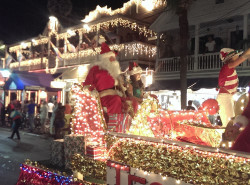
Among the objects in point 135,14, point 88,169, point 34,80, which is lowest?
point 88,169

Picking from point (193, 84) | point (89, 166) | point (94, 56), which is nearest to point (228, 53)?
point (89, 166)

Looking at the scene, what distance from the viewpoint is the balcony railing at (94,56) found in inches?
676

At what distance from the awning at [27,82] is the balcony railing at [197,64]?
25.8ft

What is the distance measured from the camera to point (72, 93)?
373cm

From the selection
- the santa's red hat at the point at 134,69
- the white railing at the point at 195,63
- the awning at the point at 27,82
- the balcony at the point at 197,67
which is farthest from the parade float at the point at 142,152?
the awning at the point at 27,82

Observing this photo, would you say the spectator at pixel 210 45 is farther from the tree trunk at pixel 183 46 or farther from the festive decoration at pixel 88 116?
the festive decoration at pixel 88 116

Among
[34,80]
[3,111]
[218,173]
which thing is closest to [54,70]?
[34,80]

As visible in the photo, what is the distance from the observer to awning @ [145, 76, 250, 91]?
42.9 ft

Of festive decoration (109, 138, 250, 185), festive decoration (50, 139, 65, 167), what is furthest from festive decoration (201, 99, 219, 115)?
festive decoration (50, 139, 65, 167)

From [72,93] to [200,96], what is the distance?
41.3ft

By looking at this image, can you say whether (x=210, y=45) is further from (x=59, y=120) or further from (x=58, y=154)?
(x=58, y=154)

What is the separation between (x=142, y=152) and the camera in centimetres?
227

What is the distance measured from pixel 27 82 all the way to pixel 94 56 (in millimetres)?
4710

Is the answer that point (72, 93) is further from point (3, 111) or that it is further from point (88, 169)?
point (3, 111)
